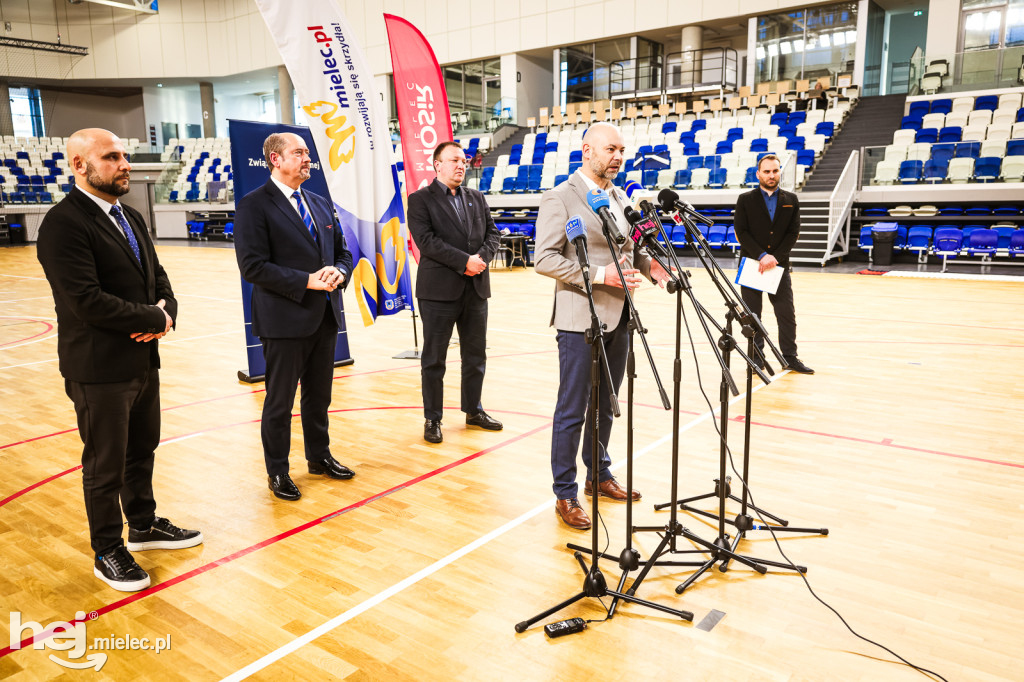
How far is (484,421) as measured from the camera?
4.42m

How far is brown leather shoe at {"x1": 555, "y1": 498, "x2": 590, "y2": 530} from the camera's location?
3.01 m

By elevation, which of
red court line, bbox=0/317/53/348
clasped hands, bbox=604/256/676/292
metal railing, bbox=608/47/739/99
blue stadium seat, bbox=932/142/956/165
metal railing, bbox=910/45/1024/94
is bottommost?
red court line, bbox=0/317/53/348

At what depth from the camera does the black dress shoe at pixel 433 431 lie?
4.20m

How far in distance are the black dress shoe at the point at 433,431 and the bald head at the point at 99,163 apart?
2173 mm

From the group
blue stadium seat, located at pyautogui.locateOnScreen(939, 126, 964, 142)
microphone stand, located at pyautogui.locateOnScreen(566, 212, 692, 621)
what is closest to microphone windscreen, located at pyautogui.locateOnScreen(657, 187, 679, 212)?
microphone stand, located at pyautogui.locateOnScreen(566, 212, 692, 621)

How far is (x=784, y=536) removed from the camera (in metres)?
2.91

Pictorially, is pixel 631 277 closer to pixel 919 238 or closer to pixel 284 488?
pixel 284 488

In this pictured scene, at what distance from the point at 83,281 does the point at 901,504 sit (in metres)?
3.48

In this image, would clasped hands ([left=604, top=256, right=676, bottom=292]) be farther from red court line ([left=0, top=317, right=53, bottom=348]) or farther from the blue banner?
red court line ([left=0, top=317, right=53, bottom=348])

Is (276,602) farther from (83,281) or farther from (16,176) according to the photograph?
(16,176)

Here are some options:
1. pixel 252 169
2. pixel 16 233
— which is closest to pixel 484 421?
pixel 252 169

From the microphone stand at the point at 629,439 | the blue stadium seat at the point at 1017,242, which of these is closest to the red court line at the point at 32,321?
the microphone stand at the point at 629,439

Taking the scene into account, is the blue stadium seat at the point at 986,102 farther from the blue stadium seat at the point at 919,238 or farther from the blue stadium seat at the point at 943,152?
A: the blue stadium seat at the point at 919,238

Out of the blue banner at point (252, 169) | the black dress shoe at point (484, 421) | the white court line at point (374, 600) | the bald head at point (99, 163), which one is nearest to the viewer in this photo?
the white court line at point (374, 600)
